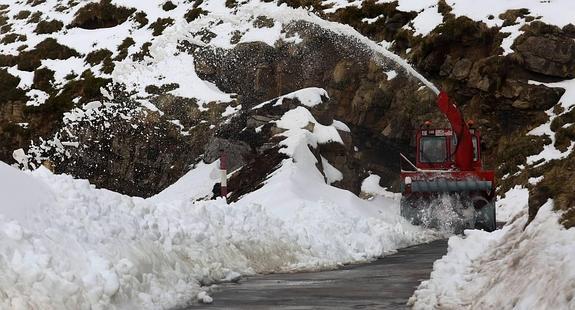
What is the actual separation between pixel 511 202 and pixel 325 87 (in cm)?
1203

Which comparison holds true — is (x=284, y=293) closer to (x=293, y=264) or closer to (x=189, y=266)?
(x=189, y=266)

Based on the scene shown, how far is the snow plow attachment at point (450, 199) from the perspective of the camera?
18.4m


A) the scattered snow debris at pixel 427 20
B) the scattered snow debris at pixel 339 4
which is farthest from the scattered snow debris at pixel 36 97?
the scattered snow debris at pixel 427 20

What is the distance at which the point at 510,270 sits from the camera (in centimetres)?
657

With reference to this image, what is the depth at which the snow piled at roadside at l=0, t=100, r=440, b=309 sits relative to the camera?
7629 mm

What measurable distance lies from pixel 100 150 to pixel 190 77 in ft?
22.5

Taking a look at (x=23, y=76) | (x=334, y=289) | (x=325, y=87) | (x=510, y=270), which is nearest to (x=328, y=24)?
(x=325, y=87)

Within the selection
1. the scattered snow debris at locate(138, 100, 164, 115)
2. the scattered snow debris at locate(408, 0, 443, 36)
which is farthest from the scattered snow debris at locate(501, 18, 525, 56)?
the scattered snow debris at locate(138, 100, 164, 115)

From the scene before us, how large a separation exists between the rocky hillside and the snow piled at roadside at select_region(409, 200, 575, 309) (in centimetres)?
1916

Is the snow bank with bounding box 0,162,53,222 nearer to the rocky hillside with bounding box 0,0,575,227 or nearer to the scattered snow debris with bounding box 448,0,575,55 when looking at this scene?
the rocky hillside with bounding box 0,0,575,227

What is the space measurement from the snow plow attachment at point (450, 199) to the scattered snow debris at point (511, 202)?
6.31 meters

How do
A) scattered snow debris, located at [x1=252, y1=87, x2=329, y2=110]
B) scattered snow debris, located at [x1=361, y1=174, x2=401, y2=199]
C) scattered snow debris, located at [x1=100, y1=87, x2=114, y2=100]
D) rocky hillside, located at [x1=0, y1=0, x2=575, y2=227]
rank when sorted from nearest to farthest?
scattered snow debris, located at [x1=252, y1=87, x2=329, y2=110] → scattered snow debris, located at [x1=361, y1=174, x2=401, y2=199] → rocky hillside, located at [x1=0, y1=0, x2=575, y2=227] → scattered snow debris, located at [x1=100, y1=87, x2=114, y2=100]

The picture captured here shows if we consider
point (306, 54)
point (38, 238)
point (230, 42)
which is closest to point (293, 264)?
point (38, 238)

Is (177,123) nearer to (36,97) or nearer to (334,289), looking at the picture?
(36,97)
